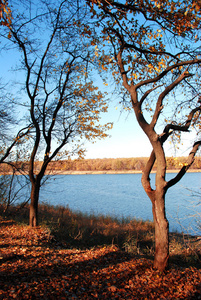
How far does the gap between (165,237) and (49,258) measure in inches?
100

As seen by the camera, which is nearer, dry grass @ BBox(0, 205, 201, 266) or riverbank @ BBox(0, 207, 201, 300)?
riverbank @ BBox(0, 207, 201, 300)

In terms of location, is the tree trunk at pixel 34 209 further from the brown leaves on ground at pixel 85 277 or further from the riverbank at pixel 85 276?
the brown leaves on ground at pixel 85 277

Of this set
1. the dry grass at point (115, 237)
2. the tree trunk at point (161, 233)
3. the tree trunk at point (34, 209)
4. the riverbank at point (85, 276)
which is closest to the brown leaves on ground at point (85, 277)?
the riverbank at point (85, 276)

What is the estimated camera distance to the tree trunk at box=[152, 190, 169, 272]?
14.0 ft

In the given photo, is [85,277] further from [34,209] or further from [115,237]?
[115,237]

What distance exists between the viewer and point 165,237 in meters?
4.26

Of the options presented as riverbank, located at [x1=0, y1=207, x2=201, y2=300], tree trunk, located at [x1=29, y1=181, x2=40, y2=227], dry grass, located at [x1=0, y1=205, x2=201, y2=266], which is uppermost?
tree trunk, located at [x1=29, y1=181, x2=40, y2=227]

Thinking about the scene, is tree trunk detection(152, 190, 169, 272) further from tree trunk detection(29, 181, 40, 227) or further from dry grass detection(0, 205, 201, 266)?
tree trunk detection(29, 181, 40, 227)

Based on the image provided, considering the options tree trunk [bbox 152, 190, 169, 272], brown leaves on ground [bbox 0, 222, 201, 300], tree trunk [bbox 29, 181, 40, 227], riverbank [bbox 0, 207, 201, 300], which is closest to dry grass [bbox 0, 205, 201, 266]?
tree trunk [bbox 29, 181, 40, 227]

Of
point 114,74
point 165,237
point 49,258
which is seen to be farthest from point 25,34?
point 165,237

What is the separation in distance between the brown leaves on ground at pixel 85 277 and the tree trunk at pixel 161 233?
0.78 feet

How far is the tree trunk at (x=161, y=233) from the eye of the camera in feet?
14.0

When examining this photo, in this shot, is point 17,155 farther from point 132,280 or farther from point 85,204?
point 85,204

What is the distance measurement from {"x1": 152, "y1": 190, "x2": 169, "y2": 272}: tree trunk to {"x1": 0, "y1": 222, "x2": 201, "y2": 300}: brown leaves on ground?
0.78ft
